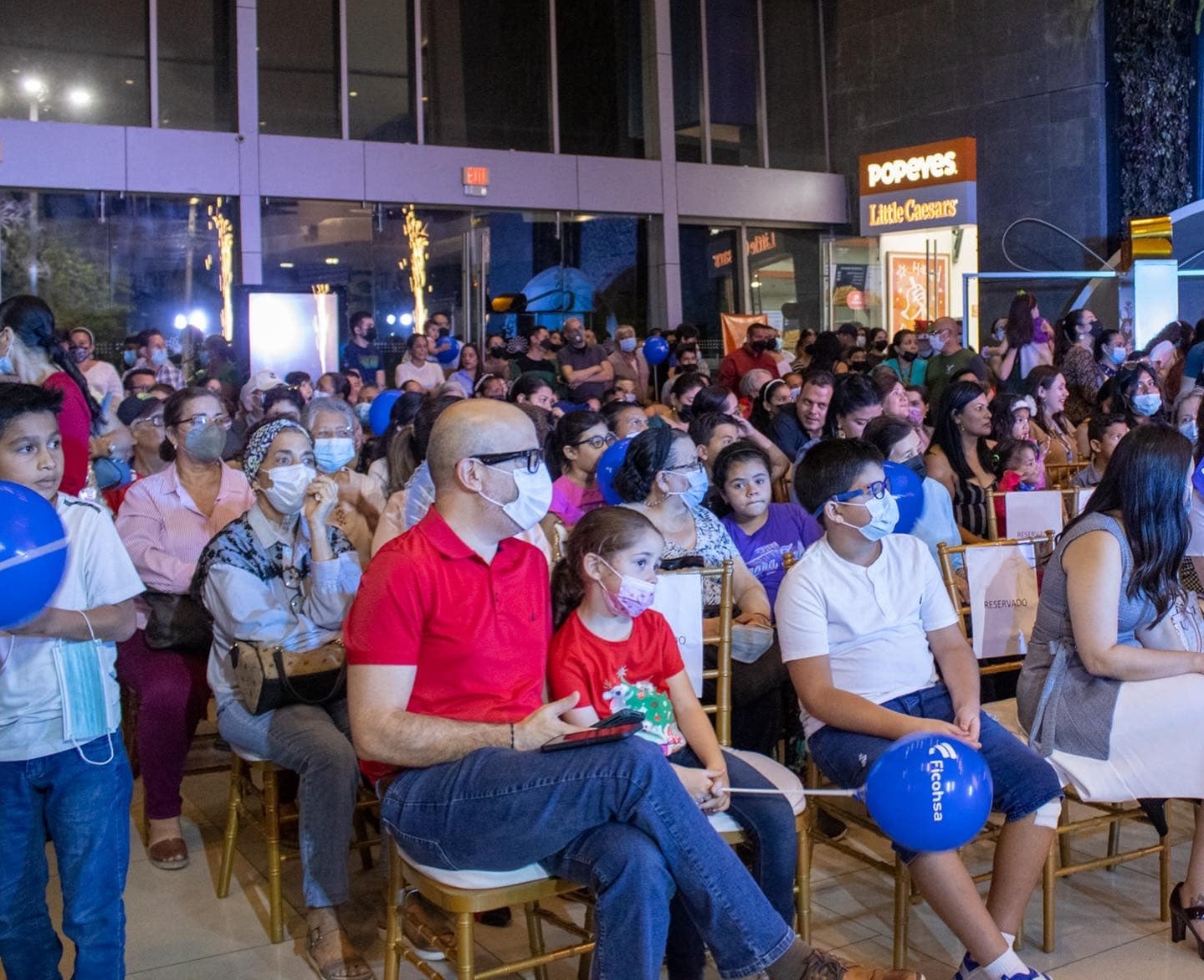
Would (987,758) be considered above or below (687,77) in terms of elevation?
below

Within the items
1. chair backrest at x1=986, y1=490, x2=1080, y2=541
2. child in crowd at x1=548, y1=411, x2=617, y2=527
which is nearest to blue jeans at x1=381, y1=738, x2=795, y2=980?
child in crowd at x1=548, y1=411, x2=617, y2=527

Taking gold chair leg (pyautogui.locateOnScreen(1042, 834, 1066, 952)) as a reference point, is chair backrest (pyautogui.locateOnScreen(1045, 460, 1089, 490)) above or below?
above

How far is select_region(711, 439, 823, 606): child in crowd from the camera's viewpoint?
4234mm

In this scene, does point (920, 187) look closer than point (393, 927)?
No

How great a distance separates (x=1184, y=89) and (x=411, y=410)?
12313 millimetres

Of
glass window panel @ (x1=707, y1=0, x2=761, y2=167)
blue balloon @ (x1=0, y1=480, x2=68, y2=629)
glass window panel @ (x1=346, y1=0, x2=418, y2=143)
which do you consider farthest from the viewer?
glass window panel @ (x1=707, y1=0, x2=761, y2=167)

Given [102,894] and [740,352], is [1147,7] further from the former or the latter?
[102,894]

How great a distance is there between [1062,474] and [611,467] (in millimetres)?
2763

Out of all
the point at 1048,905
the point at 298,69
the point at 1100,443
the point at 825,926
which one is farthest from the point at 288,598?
the point at 298,69

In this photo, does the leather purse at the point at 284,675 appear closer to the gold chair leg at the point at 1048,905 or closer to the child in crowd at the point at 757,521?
the child in crowd at the point at 757,521

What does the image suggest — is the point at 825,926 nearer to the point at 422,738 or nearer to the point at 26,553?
the point at 422,738

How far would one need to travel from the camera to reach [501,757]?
248 centimetres

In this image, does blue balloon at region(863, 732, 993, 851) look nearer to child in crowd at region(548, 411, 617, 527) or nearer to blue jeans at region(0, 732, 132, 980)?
blue jeans at region(0, 732, 132, 980)

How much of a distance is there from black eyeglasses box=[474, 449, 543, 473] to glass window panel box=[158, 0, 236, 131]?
453 inches
